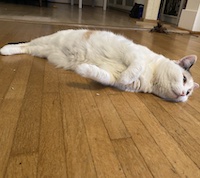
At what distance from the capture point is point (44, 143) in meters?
0.81

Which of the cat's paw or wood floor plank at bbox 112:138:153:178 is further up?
the cat's paw

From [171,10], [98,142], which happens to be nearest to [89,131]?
[98,142]

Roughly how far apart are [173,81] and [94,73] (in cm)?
48

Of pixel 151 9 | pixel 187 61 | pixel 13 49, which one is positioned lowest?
pixel 13 49

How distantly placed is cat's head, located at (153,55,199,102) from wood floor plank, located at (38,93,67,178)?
0.65 metres

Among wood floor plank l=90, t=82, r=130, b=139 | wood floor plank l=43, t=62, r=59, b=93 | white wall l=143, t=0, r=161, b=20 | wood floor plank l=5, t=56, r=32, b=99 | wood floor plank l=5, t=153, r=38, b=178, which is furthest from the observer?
white wall l=143, t=0, r=161, b=20

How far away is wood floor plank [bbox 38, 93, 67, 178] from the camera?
2.30 ft

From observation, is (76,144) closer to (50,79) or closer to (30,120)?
(30,120)

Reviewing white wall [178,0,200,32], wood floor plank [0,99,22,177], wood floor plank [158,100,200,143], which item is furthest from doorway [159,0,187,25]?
wood floor plank [0,99,22,177]

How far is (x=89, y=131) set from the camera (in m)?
0.92

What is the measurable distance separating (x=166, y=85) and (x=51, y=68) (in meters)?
0.89

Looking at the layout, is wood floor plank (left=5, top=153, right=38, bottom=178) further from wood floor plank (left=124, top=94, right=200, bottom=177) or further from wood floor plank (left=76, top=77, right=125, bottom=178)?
wood floor plank (left=124, top=94, right=200, bottom=177)

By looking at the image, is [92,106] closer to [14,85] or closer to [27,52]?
[14,85]

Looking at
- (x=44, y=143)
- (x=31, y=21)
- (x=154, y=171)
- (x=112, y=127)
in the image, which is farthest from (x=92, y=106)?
(x=31, y=21)
